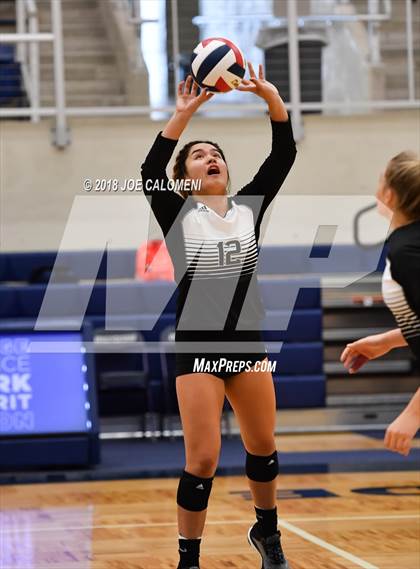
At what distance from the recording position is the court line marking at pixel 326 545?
5.05m

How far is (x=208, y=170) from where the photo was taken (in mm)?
4461

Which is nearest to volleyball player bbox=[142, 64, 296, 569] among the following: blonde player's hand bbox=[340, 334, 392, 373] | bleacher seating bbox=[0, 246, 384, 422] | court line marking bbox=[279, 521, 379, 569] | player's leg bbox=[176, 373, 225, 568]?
player's leg bbox=[176, 373, 225, 568]

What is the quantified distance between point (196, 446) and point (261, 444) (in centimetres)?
31

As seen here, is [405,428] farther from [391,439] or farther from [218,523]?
[218,523]

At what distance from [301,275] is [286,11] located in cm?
253

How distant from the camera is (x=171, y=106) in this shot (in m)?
11.1

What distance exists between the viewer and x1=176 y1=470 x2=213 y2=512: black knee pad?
4301mm

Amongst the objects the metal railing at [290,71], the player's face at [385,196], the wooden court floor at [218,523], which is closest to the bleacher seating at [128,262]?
the metal railing at [290,71]

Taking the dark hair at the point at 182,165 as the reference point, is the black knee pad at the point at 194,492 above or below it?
below

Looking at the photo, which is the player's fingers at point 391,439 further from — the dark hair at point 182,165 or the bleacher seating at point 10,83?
the bleacher seating at point 10,83

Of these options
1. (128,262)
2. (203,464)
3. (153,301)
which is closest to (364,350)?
(203,464)

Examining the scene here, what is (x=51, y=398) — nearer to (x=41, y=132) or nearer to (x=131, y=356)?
(x=131, y=356)

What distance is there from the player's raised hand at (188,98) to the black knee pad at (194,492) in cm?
136

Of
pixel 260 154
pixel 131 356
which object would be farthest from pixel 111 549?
pixel 260 154
